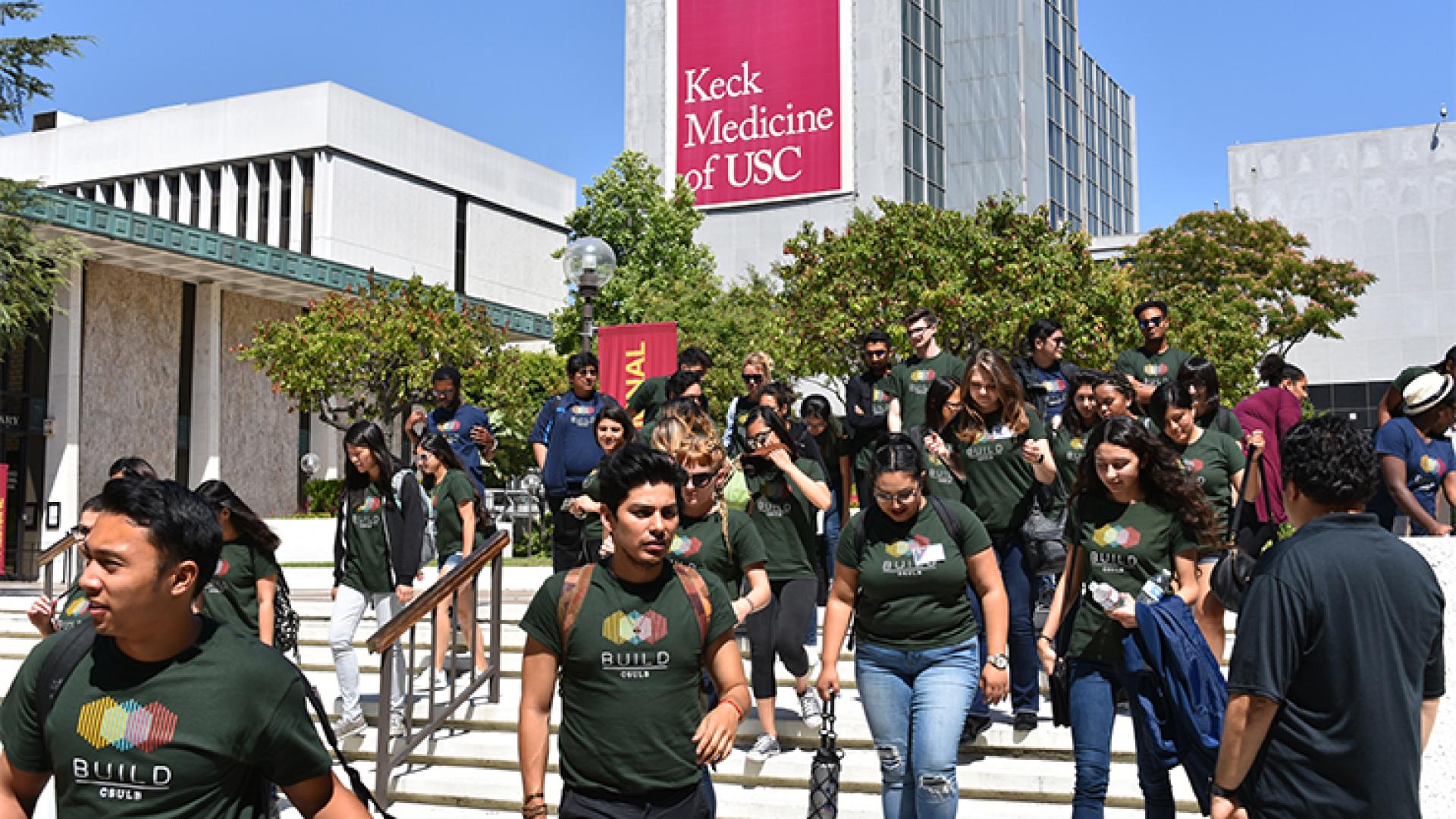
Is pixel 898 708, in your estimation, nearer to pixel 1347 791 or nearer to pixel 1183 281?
pixel 1347 791

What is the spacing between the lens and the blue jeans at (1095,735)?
4617 millimetres

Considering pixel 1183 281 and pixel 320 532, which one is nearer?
pixel 320 532

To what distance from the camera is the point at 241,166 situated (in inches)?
1879

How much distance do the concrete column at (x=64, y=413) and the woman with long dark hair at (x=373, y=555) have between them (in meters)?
24.8

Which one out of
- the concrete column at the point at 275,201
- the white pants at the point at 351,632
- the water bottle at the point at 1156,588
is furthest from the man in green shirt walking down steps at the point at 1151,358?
the concrete column at the point at 275,201

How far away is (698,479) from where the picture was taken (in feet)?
17.8

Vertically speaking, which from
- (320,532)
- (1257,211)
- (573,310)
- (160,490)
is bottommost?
(320,532)

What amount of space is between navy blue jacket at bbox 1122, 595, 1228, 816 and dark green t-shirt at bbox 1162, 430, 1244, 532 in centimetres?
233

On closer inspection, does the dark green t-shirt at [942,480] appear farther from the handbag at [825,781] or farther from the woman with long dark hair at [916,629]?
the handbag at [825,781]

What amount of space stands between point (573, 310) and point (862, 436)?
25948 mm

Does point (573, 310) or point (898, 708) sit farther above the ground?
point (573, 310)

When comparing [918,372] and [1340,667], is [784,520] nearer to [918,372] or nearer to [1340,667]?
[918,372]

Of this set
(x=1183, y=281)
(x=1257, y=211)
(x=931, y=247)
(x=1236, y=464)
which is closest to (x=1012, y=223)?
(x=931, y=247)

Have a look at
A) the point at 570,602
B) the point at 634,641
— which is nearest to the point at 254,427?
the point at 570,602
